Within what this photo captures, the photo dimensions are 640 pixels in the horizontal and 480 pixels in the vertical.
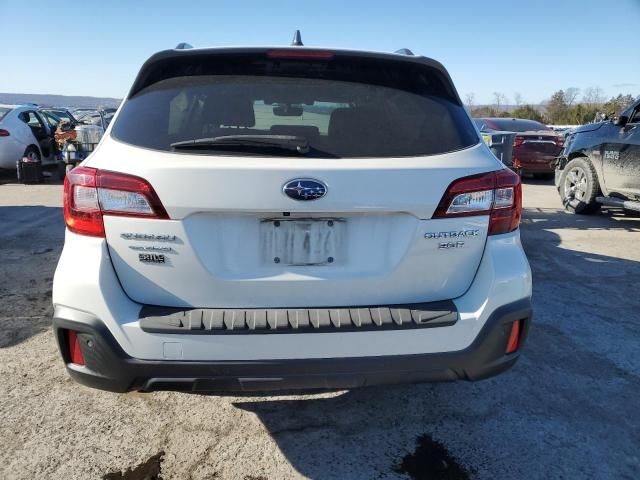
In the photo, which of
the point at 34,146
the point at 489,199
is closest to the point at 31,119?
the point at 34,146

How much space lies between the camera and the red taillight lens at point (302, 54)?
2207 mm

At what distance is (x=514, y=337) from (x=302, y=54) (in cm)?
→ 153

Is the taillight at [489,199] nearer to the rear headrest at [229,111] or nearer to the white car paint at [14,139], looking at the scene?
the rear headrest at [229,111]

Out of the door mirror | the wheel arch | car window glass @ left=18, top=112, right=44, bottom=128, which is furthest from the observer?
car window glass @ left=18, top=112, right=44, bottom=128

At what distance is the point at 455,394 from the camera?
2932mm

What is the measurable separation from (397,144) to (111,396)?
2.08 m

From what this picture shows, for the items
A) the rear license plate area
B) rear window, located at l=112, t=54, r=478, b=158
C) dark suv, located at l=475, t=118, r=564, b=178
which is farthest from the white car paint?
the rear license plate area

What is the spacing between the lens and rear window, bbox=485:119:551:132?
498 inches

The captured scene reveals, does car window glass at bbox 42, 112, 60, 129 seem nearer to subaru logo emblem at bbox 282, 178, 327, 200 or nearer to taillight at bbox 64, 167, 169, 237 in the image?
taillight at bbox 64, 167, 169, 237

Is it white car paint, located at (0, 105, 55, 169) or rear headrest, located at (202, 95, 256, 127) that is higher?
rear headrest, located at (202, 95, 256, 127)

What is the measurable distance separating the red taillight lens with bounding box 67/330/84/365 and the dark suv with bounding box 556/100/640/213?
728 cm

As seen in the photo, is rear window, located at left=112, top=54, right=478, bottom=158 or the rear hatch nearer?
the rear hatch

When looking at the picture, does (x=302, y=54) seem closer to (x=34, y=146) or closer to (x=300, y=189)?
(x=300, y=189)

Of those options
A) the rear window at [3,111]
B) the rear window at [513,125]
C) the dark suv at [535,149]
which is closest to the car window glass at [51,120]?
the rear window at [3,111]
